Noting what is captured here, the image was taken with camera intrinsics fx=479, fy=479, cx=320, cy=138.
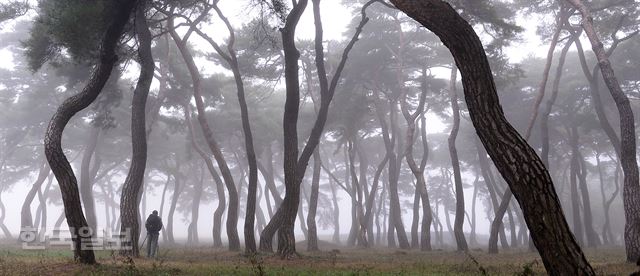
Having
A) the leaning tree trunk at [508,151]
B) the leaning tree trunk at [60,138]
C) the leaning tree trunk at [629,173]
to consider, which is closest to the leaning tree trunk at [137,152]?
the leaning tree trunk at [60,138]

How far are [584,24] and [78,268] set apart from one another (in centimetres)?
1527

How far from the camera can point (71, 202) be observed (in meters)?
9.80

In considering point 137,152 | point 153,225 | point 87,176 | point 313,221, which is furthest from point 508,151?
point 87,176

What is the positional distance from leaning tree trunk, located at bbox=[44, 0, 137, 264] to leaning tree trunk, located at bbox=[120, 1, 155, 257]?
117 inches

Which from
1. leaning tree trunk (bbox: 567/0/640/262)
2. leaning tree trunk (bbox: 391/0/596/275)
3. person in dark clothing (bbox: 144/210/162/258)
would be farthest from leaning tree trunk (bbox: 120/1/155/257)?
leaning tree trunk (bbox: 567/0/640/262)

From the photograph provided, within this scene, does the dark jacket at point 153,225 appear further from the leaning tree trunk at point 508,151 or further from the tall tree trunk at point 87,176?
the tall tree trunk at point 87,176

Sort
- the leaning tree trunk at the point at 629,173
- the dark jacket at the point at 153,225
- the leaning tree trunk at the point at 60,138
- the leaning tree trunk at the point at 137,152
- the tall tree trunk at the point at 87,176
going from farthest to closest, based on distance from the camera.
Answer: the tall tree trunk at the point at 87,176 < the dark jacket at the point at 153,225 < the leaning tree trunk at the point at 137,152 < the leaning tree trunk at the point at 629,173 < the leaning tree trunk at the point at 60,138

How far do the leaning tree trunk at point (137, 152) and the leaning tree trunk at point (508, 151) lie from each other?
9.88m

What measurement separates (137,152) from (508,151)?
11379mm

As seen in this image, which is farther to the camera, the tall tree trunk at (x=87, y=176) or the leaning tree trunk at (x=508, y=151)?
the tall tree trunk at (x=87, y=176)

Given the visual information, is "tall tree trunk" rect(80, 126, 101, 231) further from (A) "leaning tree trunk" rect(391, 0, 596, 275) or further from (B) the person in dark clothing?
(A) "leaning tree trunk" rect(391, 0, 596, 275)

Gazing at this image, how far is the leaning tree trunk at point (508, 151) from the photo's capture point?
458cm

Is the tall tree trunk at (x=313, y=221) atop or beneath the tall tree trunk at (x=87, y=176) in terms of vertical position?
beneath

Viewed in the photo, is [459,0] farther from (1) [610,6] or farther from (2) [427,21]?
(2) [427,21]
